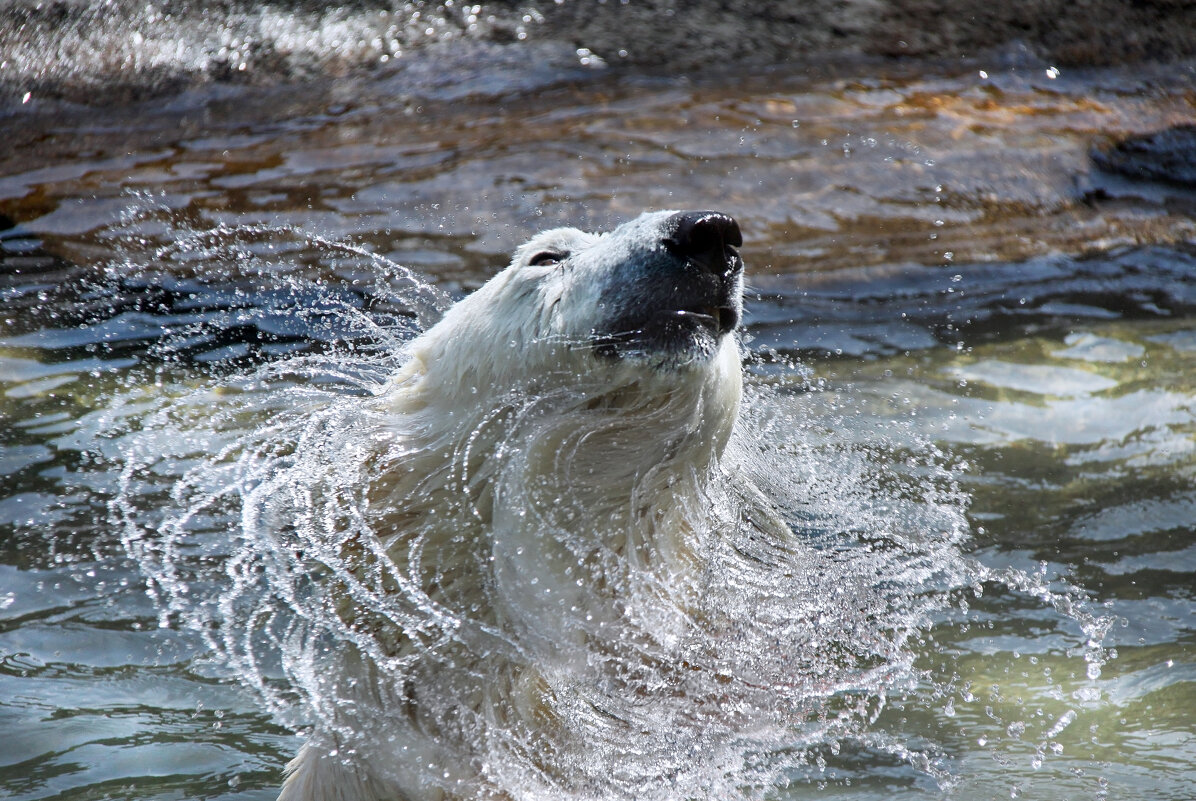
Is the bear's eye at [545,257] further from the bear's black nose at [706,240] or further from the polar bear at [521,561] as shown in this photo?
the bear's black nose at [706,240]

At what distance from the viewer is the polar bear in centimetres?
261

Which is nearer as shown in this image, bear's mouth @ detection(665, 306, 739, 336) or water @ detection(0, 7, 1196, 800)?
bear's mouth @ detection(665, 306, 739, 336)

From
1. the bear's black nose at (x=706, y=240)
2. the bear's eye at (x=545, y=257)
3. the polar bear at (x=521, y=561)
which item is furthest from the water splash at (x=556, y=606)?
the bear's black nose at (x=706, y=240)

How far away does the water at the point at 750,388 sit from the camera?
3.23 metres

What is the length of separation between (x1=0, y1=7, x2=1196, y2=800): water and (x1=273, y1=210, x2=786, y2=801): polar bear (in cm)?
11

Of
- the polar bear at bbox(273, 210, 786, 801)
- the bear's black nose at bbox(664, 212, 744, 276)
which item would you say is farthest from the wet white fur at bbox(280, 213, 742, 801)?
the bear's black nose at bbox(664, 212, 744, 276)

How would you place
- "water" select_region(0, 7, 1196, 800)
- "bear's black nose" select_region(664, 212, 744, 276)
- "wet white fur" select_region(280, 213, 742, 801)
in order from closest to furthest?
1. "bear's black nose" select_region(664, 212, 744, 276)
2. "wet white fur" select_region(280, 213, 742, 801)
3. "water" select_region(0, 7, 1196, 800)

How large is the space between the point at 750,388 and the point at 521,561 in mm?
2369

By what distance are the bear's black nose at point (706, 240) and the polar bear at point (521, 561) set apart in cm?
5

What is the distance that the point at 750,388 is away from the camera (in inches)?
191

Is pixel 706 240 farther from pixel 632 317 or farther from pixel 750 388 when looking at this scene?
pixel 750 388

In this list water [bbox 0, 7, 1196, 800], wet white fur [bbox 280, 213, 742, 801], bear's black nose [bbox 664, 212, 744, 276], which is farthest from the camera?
water [bbox 0, 7, 1196, 800]

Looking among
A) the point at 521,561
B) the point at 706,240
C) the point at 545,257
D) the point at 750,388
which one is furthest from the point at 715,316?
the point at 750,388

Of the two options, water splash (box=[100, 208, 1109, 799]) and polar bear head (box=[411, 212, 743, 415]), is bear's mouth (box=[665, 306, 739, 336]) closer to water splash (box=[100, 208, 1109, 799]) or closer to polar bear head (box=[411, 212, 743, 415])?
polar bear head (box=[411, 212, 743, 415])
